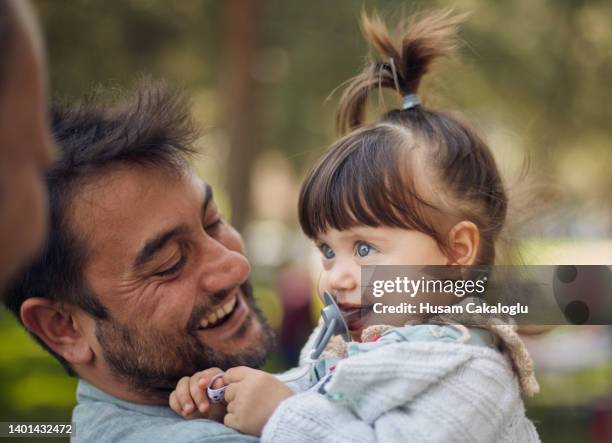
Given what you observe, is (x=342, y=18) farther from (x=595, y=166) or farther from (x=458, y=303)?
(x=458, y=303)

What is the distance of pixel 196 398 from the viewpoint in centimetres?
214

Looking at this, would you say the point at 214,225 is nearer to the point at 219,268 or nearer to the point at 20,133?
the point at 219,268

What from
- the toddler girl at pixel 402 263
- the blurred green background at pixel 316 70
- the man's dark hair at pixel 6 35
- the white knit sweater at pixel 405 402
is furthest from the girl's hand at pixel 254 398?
the blurred green background at pixel 316 70

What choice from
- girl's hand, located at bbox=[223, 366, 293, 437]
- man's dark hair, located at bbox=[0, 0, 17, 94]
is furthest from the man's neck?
man's dark hair, located at bbox=[0, 0, 17, 94]

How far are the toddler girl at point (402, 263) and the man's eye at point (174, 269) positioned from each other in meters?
0.36

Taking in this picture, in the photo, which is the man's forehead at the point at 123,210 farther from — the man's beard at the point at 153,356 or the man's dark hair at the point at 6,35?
the man's dark hair at the point at 6,35

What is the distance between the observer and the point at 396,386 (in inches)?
71.2

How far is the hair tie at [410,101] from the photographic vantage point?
7.94 feet

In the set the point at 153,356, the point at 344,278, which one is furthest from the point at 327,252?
the point at 153,356

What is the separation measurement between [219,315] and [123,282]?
30 cm

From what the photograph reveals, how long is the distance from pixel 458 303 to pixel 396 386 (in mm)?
398

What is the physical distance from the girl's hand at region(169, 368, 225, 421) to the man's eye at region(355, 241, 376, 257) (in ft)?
1.64

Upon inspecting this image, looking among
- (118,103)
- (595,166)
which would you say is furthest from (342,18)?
(118,103)

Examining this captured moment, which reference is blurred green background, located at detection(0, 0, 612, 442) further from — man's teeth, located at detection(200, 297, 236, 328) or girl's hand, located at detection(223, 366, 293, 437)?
girl's hand, located at detection(223, 366, 293, 437)
